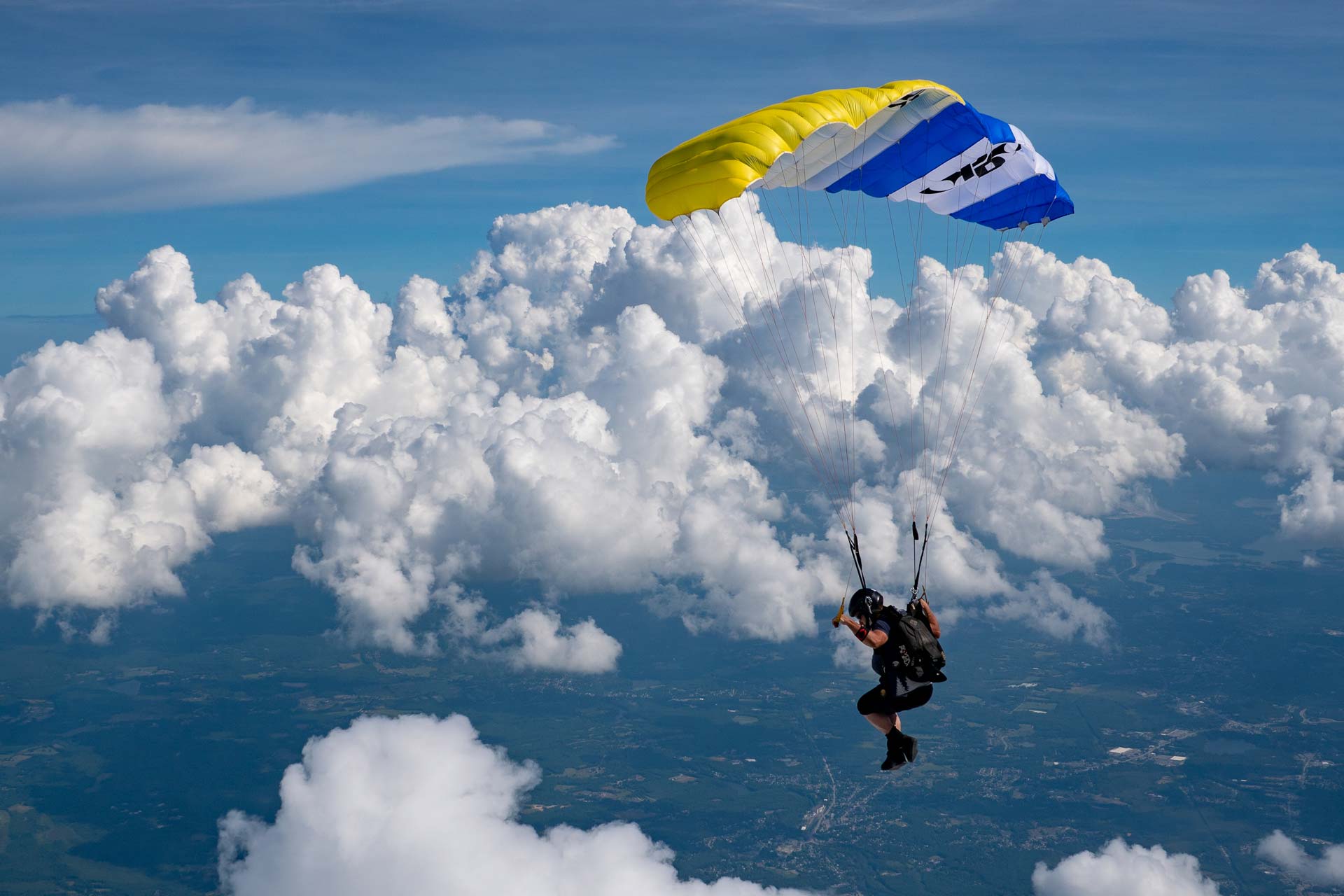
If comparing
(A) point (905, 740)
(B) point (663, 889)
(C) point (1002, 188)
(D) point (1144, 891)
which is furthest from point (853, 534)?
(D) point (1144, 891)

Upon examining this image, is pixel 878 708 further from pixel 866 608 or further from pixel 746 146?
pixel 746 146

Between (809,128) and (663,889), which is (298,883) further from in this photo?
(809,128)

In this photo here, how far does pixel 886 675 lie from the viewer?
1752 centimetres

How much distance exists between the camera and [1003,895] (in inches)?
7736

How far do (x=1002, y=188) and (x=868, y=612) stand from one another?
12.9 m

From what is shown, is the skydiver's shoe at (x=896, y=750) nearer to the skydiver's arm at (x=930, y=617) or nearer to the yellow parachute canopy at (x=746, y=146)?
the skydiver's arm at (x=930, y=617)

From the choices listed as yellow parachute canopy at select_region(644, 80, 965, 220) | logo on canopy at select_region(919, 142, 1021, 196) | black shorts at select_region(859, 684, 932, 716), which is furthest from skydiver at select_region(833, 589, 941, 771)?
logo on canopy at select_region(919, 142, 1021, 196)

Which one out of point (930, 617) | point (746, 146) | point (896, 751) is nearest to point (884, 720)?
point (896, 751)

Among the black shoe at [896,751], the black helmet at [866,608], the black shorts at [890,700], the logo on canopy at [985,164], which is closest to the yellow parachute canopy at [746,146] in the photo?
the logo on canopy at [985,164]

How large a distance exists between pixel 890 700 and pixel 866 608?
2.06 metres

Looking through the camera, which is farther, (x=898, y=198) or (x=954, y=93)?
(x=898, y=198)

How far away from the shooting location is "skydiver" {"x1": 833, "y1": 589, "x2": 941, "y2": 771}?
1722cm

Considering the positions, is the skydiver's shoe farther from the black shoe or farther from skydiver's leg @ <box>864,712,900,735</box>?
skydiver's leg @ <box>864,712,900,735</box>

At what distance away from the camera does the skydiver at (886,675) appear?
17219mm
